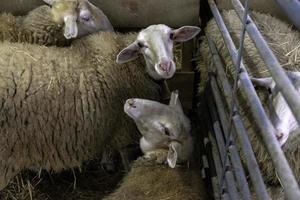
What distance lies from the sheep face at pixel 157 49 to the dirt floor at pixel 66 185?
927 mm

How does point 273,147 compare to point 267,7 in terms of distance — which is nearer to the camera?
point 273,147

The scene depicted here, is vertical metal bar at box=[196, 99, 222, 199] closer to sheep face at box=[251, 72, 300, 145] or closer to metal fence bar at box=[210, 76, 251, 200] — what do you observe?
metal fence bar at box=[210, 76, 251, 200]

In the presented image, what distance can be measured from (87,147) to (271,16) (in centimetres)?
171

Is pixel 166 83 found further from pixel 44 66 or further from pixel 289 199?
pixel 289 199

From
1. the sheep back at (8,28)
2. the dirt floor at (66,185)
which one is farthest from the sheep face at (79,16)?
the dirt floor at (66,185)

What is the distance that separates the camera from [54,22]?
10.4ft

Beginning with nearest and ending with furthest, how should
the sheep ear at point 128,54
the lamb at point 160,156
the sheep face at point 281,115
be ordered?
the sheep face at point 281,115, the lamb at point 160,156, the sheep ear at point 128,54

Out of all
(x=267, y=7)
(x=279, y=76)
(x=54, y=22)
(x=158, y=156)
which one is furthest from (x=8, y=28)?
(x=279, y=76)

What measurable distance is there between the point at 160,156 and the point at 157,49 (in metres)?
0.67

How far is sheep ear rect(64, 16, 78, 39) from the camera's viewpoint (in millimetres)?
2953

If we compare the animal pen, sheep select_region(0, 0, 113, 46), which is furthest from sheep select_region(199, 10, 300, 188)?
sheep select_region(0, 0, 113, 46)

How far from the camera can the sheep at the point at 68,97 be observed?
2641mm

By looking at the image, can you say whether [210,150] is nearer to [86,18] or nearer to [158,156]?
[158,156]

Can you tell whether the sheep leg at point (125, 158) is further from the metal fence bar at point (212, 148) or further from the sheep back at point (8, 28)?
the sheep back at point (8, 28)
